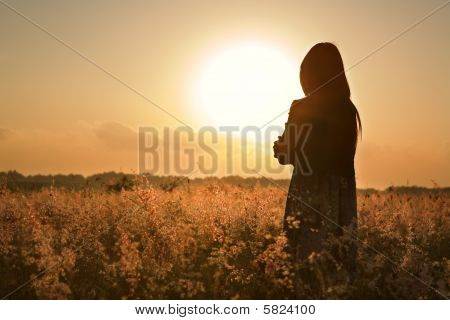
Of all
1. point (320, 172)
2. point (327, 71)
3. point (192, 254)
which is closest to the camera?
point (320, 172)

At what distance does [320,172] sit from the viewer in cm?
606

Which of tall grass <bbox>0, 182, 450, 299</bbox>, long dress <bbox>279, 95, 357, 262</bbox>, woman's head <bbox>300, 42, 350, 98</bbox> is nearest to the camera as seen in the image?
tall grass <bbox>0, 182, 450, 299</bbox>

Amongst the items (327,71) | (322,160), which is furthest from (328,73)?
(322,160)

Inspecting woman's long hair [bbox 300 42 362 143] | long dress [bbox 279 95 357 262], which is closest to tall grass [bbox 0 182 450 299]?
long dress [bbox 279 95 357 262]

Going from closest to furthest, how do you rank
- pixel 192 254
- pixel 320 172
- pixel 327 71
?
1. pixel 320 172
2. pixel 327 71
3. pixel 192 254

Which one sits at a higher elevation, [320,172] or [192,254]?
[320,172]

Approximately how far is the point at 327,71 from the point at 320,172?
44.2 inches

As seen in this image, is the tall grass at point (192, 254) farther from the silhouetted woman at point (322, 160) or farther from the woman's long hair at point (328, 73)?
the woman's long hair at point (328, 73)

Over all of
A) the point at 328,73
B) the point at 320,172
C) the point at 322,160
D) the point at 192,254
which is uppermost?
the point at 328,73

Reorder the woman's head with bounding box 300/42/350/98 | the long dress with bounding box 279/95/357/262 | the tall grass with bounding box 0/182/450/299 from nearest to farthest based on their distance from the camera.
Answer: the tall grass with bounding box 0/182/450/299 → the long dress with bounding box 279/95/357/262 → the woman's head with bounding box 300/42/350/98

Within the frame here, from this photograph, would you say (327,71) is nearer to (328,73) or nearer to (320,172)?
(328,73)

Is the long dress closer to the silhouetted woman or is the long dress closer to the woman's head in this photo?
the silhouetted woman

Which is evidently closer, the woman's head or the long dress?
the long dress

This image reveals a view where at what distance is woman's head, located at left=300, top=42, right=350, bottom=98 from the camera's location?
20.2 feet
